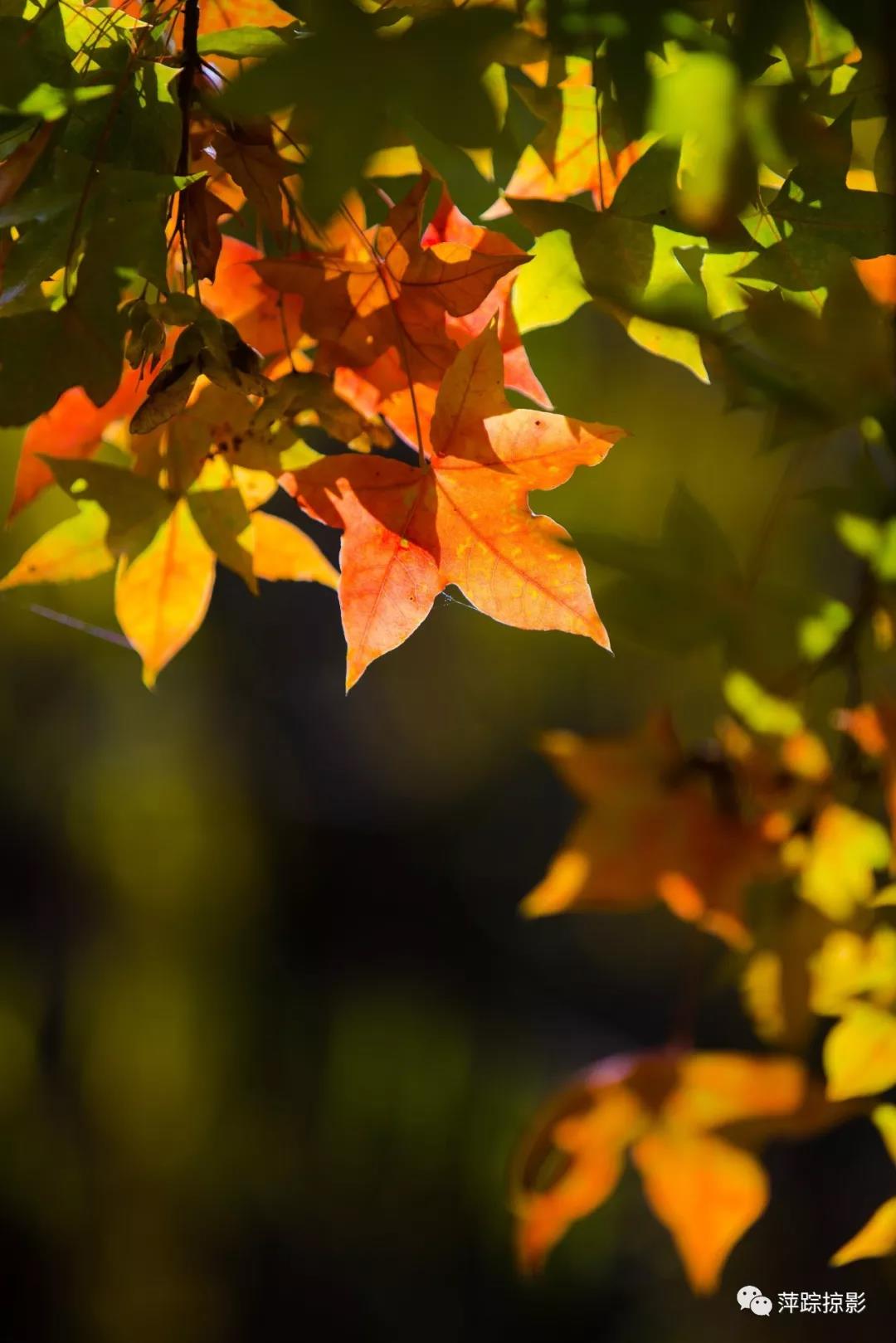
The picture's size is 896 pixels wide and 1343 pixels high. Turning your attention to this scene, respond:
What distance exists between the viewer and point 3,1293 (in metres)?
2.14

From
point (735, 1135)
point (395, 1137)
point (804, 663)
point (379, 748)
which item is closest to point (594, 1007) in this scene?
point (395, 1137)

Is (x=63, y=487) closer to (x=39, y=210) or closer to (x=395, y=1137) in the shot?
(x=39, y=210)

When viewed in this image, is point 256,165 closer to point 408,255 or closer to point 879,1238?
point 408,255

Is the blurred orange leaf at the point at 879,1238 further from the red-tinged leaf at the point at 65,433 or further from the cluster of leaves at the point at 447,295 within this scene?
the red-tinged leaf at the point at 65,433

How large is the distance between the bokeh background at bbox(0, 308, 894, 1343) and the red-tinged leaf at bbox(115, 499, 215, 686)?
1340 millimetres

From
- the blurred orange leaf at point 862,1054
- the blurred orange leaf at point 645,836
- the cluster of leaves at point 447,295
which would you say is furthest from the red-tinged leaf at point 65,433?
the blurred orange leaf at point 862,1054

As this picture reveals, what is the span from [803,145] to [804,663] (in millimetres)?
207

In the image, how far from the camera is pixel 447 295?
0.38 metres

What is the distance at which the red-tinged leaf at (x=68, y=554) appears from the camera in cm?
45

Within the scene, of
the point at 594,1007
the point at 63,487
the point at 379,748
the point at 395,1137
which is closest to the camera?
the point at 63,487

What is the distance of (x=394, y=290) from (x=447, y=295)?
3 cm

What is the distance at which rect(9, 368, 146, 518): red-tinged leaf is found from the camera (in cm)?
45

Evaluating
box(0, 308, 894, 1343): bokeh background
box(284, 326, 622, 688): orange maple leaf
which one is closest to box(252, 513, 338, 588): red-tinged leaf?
box(284, 326, 622, 688): orange maple leaf

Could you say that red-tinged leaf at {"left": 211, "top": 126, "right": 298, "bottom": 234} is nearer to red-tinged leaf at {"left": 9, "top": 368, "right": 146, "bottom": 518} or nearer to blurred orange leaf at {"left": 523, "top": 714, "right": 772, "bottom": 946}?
red-tinged leaf at {"left": 9, "top": 368, "right": 146, "bottom": 518}
